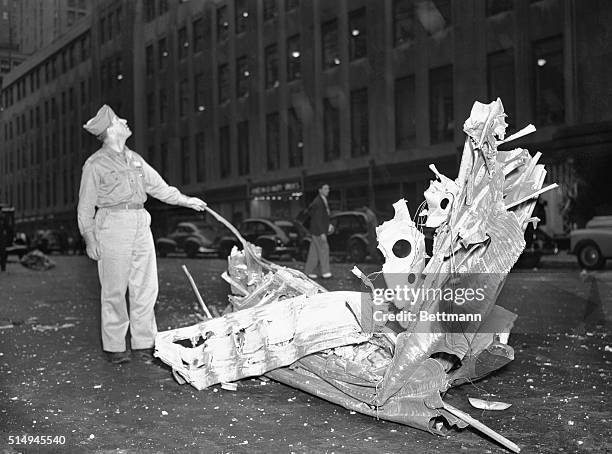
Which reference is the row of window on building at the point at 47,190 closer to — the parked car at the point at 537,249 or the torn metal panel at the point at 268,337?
the parked car at the point at 537,249

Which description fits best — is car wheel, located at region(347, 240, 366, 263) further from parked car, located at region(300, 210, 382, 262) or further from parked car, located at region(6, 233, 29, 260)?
parked car, located at region(6, 233, 29, 260)

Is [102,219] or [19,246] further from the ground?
[102,219]

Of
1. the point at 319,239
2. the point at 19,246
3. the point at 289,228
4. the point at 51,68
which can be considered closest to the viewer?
the point at 319,239

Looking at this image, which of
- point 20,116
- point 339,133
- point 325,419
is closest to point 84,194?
point 325,419

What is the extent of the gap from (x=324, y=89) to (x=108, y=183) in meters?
23.6

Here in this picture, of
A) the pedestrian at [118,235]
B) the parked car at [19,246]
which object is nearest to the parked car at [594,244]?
the pedestrian at [118,235]

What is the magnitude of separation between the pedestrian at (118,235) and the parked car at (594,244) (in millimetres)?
11575

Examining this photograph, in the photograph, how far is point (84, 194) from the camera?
5.02 metres

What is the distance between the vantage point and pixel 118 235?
198 inches

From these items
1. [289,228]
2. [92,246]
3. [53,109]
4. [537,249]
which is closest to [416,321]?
[92,246]

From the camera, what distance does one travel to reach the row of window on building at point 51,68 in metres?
45.4

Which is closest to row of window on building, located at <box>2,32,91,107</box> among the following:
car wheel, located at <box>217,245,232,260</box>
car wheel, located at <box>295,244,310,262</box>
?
car wheel, located at <box>217,245,232,260</box>

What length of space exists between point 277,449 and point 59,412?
1.39 meters

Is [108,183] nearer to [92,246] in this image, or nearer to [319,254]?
[92,246]
